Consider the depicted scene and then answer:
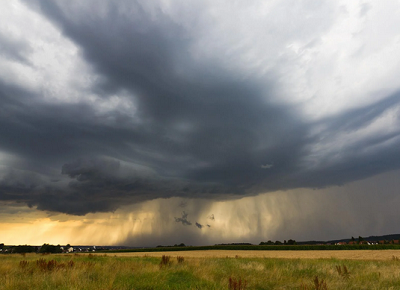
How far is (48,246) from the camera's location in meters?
Answer: 116

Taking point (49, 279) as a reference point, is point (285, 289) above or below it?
below

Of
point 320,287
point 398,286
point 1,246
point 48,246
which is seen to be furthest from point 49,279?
point 1,246

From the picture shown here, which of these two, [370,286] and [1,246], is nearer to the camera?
[370,286]

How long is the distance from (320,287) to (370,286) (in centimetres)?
375

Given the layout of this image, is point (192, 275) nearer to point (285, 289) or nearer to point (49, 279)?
point (285, 289)

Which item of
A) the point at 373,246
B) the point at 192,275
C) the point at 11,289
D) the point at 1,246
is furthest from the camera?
the point at 1,246

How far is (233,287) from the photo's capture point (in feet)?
32.8

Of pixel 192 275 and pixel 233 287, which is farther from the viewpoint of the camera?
pixel 192 275

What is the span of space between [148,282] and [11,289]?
17.3 feet

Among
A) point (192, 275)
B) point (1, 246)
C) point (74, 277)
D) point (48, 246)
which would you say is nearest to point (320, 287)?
point (192, 275)

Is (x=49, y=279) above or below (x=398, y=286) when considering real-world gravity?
above

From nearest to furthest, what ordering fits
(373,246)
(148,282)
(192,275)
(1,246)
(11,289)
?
(11,289), (148,282), (192,275), (373,246), (1,246)

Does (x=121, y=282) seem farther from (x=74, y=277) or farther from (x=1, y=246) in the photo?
(x=1, y=246)

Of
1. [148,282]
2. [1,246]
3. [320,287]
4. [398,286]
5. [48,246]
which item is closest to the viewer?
[320,287]
